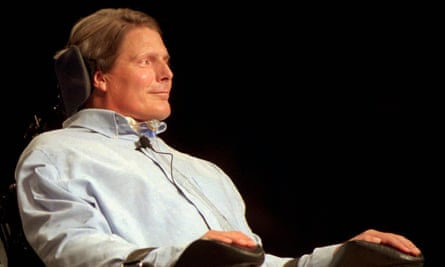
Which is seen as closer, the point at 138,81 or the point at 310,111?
the point at 138,81

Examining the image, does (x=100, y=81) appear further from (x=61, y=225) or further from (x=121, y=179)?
(x=61, y=225)

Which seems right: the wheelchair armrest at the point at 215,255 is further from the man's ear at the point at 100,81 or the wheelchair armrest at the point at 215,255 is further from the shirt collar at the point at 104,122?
the man's ear at the point at 100,81

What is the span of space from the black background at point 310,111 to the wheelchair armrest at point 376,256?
0.90m

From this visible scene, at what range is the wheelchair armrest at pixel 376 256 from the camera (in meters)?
1.71

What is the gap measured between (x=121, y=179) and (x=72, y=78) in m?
0.37

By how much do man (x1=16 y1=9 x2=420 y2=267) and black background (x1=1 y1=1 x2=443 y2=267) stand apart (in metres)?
0.52

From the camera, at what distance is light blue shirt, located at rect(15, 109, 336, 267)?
1650 mm

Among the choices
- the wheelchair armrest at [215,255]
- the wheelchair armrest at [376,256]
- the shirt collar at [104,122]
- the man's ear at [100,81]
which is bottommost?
the wheelchair armrest at [376,256]

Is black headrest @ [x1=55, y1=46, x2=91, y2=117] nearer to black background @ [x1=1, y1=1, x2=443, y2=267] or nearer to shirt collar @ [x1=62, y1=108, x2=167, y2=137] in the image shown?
shirt collar @ [x1=62, y1=108, x2=167, y2=137]

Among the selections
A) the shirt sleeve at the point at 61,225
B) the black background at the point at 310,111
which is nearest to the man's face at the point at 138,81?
the shirt sleeve at the point at 61,225

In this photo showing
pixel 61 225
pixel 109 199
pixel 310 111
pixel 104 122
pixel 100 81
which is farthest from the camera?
pixel 310 111

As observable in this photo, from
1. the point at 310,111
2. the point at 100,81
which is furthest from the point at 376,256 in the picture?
the point at 310,111


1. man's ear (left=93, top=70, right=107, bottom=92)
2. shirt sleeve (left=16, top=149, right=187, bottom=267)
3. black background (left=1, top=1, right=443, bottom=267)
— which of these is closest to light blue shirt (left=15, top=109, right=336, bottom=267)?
shirt sleeve (left=16, top=149, right=187, bottom=267)

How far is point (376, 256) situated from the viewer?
5.63 feet
